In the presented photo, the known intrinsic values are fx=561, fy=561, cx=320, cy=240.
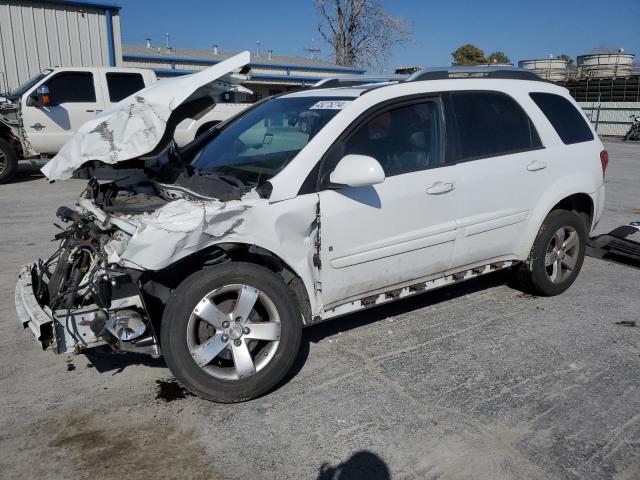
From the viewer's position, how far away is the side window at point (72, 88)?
1120 cm

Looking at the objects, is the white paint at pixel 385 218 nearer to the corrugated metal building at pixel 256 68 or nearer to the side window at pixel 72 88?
the side window at pixel 72 88

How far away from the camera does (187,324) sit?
3084mm

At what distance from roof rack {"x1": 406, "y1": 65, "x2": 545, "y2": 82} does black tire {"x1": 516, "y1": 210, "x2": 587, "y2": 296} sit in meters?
1.21

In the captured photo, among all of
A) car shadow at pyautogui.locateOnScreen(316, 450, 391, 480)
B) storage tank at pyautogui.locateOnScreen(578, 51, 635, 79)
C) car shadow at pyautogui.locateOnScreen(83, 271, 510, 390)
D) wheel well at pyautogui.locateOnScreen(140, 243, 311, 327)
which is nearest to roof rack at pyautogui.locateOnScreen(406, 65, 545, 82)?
wheel well at pyautogui.locateOnScreen(140, 243, 311, 327)

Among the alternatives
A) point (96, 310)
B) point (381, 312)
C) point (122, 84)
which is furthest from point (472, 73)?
point (122, 84)

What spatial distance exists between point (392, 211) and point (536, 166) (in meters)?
1.52

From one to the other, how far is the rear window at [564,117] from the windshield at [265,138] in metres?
1.98

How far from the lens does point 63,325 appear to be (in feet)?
10.0

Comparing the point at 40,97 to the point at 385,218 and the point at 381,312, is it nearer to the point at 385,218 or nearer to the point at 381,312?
the point at 381,312

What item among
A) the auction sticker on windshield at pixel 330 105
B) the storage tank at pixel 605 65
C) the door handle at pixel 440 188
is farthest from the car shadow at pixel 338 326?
the storage tank at pixel 605 65

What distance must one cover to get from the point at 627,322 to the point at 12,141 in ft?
35.9

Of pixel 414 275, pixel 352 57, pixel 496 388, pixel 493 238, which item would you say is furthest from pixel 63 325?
pixel 352 57

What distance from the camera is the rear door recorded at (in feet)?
13.6

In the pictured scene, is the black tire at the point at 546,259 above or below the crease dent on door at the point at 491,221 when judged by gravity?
below
